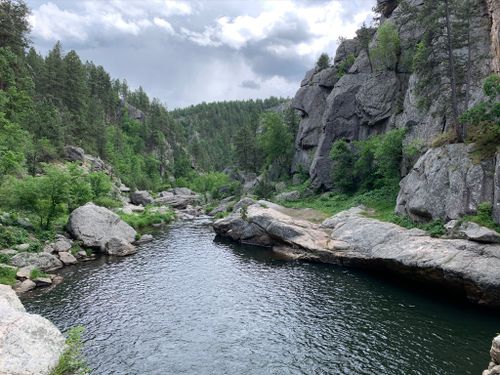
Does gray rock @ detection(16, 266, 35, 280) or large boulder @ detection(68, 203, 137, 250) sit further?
large boulder @ detection(68, 203, 137, 250)

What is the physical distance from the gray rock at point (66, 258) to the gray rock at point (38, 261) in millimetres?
654

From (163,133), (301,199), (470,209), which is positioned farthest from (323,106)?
(163,133)

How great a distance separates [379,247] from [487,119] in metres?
14.6

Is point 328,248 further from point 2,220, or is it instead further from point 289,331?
point 2,220

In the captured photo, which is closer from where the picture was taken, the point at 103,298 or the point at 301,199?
the point at 103,298

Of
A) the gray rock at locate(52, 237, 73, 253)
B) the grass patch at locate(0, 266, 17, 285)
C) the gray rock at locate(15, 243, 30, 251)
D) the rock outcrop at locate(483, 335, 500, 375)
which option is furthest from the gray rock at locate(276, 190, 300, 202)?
the rock outcrop at locate(483, 335, 500, 375)

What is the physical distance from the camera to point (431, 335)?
24.8 m

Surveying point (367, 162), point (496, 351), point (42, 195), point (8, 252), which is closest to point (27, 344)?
point (496, 351)

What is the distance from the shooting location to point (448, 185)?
3541 centimetres

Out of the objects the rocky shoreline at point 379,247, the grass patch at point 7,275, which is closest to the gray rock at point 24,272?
the grass patch at point 7,275

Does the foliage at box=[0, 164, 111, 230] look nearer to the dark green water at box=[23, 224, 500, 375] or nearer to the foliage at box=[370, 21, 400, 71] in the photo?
the dark green water at box=[23, 224, 500, 375]

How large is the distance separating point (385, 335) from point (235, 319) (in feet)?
33.5

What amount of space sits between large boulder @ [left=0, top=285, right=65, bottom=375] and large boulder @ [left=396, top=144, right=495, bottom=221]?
31.3m

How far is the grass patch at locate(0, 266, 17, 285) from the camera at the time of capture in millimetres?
32094
